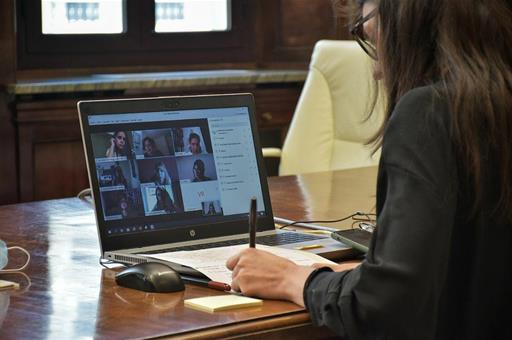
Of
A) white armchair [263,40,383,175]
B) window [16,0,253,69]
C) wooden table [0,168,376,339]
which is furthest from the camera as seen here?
window [16,0,253,69]

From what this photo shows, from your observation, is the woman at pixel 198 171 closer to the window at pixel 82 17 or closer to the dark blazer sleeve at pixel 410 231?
the dark blazer sleeve at pixel 410 231

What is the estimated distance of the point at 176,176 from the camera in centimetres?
198

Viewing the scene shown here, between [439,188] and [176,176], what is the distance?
716 millimetres

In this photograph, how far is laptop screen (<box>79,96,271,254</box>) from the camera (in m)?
1.92

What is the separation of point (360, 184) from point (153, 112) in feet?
3.38

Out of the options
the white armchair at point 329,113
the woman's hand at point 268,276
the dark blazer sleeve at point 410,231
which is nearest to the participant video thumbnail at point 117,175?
the woman's hand at point 268,276

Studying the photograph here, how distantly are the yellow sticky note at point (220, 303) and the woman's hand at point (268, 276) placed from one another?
0.07 feet

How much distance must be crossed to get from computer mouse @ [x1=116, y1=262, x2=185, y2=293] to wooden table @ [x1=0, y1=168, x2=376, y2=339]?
0.05ft

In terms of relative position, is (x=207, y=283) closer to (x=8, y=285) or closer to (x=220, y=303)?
(x=220, y=303)

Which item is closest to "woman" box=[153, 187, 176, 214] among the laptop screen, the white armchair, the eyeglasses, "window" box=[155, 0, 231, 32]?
the laptop screen

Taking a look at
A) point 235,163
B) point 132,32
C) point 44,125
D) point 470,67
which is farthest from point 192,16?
point 470,67

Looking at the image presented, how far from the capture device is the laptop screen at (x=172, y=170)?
6.30ft

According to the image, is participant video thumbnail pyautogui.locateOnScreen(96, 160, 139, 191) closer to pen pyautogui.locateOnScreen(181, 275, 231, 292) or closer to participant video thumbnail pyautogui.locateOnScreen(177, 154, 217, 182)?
participant video thumbnail pyautogui.locateOnScreen(177, 154, 217, 182)

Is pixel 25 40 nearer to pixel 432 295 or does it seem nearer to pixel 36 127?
pixel 36 127
